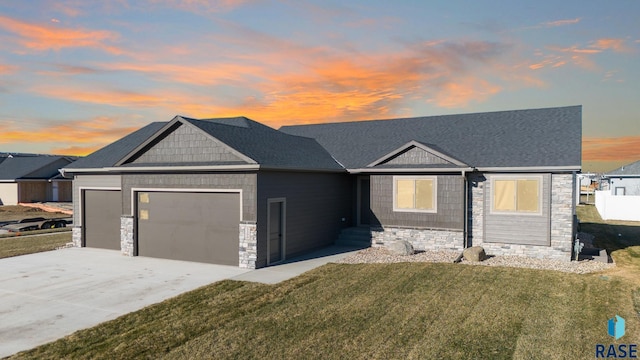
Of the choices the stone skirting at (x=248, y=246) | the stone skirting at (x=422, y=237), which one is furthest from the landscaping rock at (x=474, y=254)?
the stone skirting at (x=248, y=246)

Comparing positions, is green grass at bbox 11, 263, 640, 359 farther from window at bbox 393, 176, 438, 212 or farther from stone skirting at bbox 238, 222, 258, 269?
window at bbox 393, 176, 438, 212

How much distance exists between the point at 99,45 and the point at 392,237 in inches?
574

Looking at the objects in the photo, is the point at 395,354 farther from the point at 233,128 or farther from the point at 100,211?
the point at 100,211

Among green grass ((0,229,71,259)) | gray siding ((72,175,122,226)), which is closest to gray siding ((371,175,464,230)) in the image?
gray siding ((72,175,122,226))

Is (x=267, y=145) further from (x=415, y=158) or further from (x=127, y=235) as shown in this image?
(x=127, y=235)

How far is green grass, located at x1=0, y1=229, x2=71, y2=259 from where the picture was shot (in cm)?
1772

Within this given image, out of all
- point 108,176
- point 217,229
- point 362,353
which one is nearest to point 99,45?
point 108,176

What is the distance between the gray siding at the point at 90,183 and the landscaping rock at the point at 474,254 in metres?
14.2

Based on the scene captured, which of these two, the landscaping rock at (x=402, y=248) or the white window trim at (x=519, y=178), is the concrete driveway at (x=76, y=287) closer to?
the landscaping rock at (x=402, y=248)

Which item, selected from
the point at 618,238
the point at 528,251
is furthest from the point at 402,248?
the point at 618,238

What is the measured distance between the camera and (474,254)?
15.2 metres

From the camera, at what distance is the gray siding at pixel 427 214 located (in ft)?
54.6

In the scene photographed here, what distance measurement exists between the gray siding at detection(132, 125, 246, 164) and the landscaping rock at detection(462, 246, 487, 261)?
859 centimetres

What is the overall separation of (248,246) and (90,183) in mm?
9395
